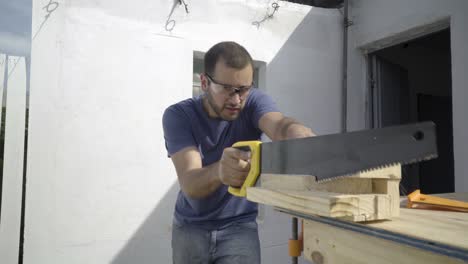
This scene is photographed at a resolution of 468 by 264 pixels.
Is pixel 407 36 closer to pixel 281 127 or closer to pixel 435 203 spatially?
pixel 281 127

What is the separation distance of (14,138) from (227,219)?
2143 millimetres

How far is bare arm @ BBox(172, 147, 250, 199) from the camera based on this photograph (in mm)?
1244

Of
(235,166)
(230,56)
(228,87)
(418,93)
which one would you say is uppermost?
(418,93)

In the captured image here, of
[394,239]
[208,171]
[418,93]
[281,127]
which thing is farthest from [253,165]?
[418,93]

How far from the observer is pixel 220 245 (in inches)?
79.3

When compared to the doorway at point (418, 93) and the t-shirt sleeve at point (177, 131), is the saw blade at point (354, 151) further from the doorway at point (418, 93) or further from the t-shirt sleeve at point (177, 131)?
the doorway at point (418, 93)

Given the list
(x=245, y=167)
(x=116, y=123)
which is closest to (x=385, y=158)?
(x=245, y=167)

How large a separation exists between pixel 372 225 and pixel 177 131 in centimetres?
127

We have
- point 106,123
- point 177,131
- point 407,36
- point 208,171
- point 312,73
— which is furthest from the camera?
point 312,73

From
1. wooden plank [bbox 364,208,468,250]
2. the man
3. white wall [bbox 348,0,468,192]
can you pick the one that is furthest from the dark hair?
white wall [bbox 348,0,468,192]

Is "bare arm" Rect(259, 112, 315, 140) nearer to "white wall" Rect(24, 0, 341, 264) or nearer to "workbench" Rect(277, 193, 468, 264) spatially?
"workbench" Rect(277, 193, 468, 264)

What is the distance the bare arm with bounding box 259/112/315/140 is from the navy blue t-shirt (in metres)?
0.07

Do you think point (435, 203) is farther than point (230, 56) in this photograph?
No

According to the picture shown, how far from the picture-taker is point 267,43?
4039 mm
